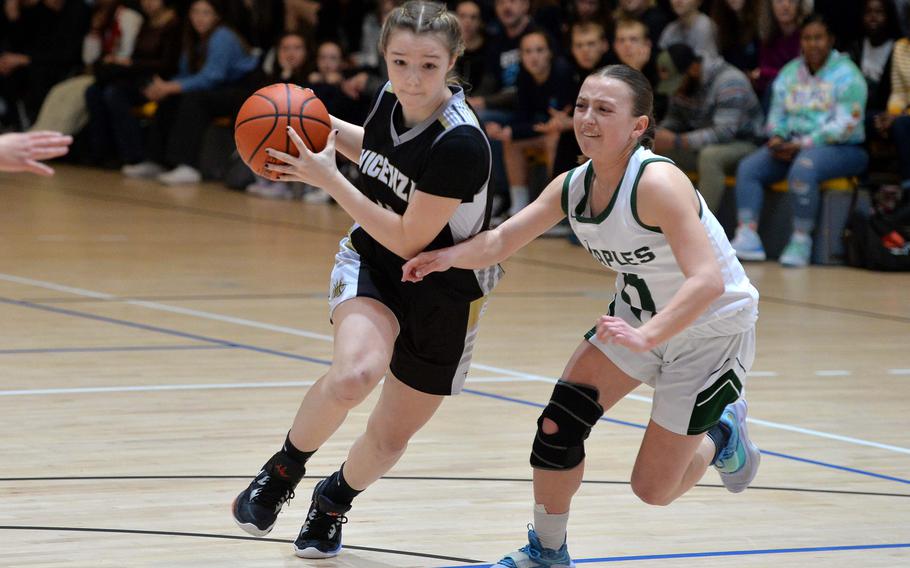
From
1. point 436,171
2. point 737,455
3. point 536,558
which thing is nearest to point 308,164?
point 436,171

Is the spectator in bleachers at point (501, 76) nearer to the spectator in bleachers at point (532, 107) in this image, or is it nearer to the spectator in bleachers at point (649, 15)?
the spectator in bleachers at point (532, 107)

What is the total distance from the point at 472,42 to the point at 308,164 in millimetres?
8785

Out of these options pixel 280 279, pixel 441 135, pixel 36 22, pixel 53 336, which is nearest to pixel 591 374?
pixel 441 135

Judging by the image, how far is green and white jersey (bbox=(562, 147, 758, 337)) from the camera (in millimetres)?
3711

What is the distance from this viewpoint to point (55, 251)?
390 inches

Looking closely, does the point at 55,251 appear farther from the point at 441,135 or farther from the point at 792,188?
the point at 441,135

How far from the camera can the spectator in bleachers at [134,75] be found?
14812 mm

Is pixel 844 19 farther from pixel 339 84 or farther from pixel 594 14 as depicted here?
pixel 339 84

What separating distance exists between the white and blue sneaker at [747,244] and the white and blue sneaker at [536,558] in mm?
6620

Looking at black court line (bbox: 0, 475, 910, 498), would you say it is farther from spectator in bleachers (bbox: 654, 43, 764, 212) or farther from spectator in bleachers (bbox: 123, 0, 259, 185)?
spectator in bleachers (bbox: 123, 0, 259, 185)

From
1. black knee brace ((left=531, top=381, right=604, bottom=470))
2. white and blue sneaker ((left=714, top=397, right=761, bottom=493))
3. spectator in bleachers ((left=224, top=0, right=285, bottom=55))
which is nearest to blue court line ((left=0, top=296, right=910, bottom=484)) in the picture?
white and blue sneaker ((left=714, top=397, right=761, bottom=493))

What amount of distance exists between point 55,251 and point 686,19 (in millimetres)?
4802

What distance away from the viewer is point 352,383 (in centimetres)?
370

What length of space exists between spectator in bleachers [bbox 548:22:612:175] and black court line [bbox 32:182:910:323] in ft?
3.10
